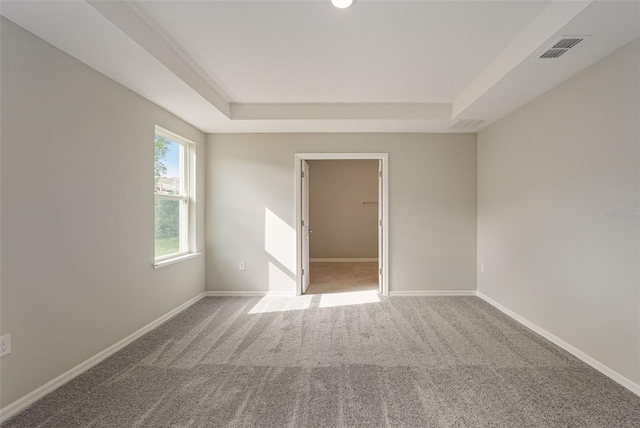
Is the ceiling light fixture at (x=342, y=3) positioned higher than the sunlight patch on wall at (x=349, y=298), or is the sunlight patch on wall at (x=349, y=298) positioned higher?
the ceiling light fixture at (x=342, y=3)

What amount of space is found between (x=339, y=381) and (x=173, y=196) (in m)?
2.84

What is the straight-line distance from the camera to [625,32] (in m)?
1.96

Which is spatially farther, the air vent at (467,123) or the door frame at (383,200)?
the door frame at (383,200)

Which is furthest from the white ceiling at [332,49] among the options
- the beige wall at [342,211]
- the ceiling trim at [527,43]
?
the beige wall at [342,211]

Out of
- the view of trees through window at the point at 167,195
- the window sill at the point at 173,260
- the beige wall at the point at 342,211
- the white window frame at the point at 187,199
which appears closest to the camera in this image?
the window sill at the point at 173,260

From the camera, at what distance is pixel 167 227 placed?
144 inches

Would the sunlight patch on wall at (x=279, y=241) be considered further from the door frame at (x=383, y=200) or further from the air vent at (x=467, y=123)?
the air vent at (x=467, y=123)

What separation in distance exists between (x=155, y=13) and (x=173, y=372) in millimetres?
2538

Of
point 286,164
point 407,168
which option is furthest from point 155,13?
point 407,168

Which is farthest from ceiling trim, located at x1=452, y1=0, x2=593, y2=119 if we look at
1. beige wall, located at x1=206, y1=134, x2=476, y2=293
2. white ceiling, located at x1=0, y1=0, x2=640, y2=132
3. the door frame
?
the door frame

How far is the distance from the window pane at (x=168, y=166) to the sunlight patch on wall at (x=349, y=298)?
2.37m

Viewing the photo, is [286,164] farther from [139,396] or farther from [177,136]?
[139,396]

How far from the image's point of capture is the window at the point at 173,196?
345 cm

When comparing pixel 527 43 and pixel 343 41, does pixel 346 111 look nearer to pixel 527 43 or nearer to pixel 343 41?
pixel 343 41
